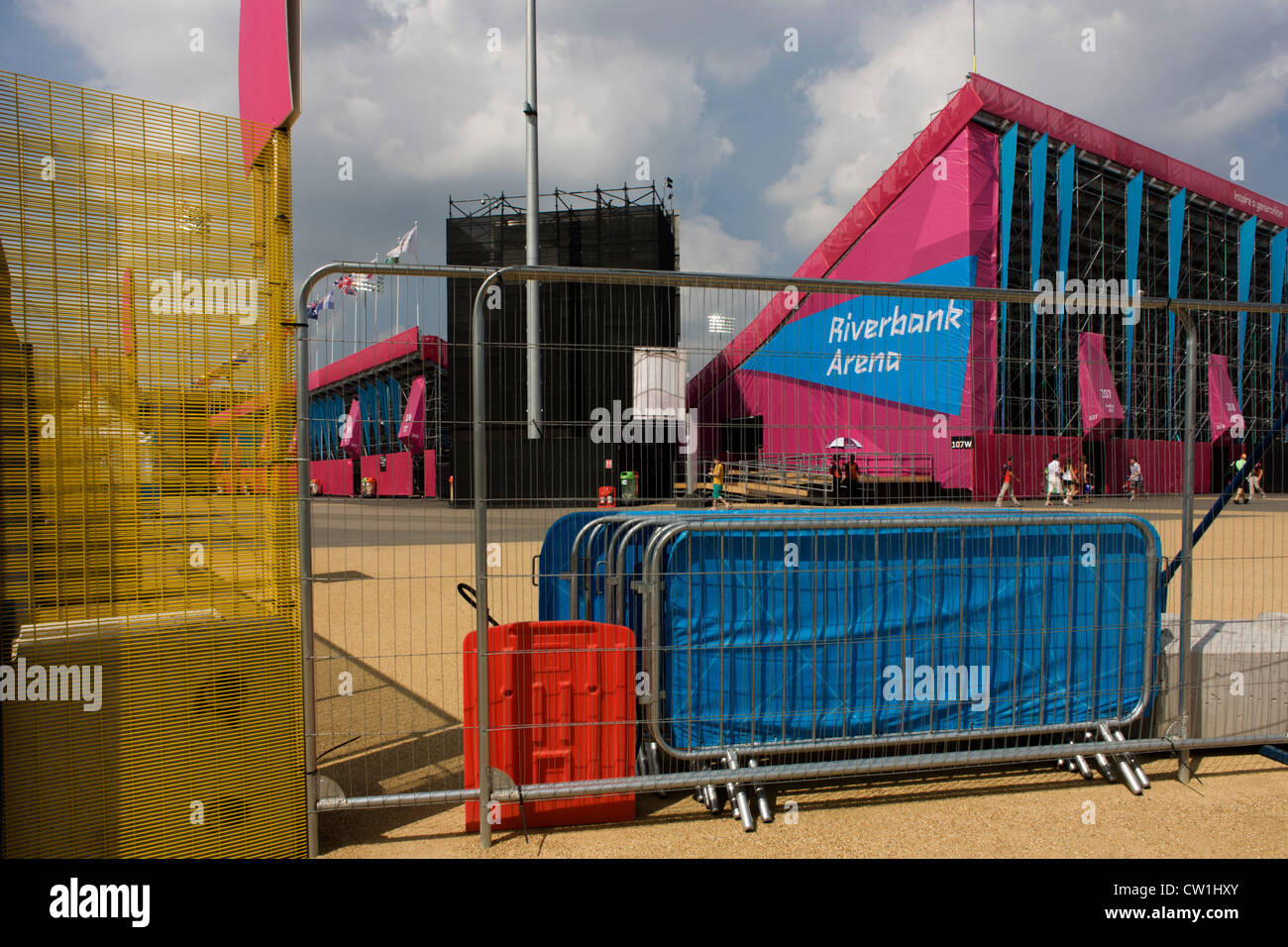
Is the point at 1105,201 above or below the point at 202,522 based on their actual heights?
above

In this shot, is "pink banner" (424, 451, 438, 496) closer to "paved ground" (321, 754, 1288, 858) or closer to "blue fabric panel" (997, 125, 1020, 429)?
"paved ground" (321, 754, 1288, 858)

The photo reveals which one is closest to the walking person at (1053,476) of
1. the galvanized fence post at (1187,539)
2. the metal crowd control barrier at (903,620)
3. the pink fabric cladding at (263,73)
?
the metal crowd control barrier at (903,620)

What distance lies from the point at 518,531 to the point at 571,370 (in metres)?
0.98

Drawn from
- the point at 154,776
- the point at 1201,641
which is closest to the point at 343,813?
the point at 154,776

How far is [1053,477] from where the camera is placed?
4.70 metres

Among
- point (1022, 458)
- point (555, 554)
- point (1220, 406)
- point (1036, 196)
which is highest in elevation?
point (1036, 196)

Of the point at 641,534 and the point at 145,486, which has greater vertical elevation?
the point at 145,486

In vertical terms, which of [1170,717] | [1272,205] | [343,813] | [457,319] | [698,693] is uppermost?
[1272,205]

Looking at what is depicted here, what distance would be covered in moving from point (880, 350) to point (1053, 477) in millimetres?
1590

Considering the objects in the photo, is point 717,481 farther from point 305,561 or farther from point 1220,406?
point 1220,406

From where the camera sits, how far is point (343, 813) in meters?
3.87

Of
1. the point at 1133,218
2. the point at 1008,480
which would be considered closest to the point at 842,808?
the point at 1008,480

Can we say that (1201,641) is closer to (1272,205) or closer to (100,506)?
(100,506)

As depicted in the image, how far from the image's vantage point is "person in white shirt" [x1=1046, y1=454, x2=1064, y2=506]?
4.53 m
